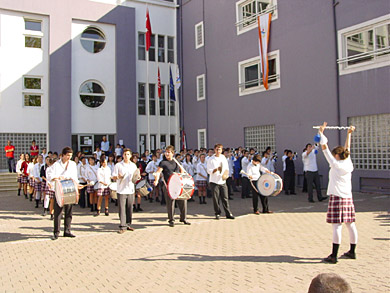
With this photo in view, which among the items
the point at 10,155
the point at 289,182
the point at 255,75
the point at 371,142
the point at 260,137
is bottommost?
the point at 289,182

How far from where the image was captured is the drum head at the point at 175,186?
30.4ft

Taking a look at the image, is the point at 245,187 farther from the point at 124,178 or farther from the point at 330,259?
the point at 330,259

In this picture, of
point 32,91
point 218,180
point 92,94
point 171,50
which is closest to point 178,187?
point 218,180

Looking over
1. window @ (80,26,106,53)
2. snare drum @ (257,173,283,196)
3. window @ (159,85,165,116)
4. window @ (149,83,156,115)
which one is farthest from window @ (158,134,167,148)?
snare drum @ (257,173,283,196)

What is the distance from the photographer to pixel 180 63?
2581 cm

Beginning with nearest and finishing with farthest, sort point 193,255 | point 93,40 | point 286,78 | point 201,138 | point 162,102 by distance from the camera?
point 193,255 → point 286,78 → point 93,40 → point 201,138 → point 162,102

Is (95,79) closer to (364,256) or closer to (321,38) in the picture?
(321,38)

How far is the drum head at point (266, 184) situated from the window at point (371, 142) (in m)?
5.85

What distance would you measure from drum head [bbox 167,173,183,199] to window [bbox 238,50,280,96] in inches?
411

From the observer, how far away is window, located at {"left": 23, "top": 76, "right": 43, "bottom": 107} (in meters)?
21.7

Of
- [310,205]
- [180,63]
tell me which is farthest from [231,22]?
[310,205]

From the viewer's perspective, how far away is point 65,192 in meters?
8.21

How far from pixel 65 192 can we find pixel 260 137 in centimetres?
1281

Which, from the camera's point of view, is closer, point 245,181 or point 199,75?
point 245,181
